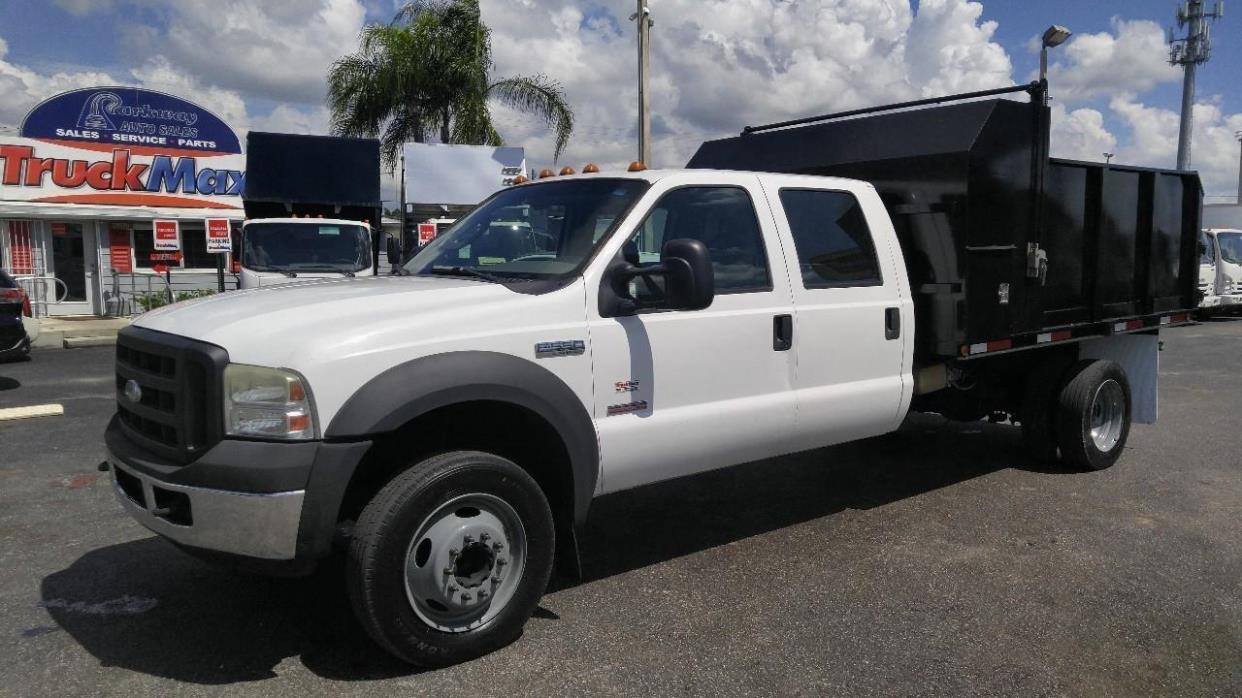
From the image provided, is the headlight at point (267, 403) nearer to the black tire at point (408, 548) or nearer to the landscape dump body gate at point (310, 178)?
the black tire at point (408, 548)

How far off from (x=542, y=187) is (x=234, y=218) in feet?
60.0

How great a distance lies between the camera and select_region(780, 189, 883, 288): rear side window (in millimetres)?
4805

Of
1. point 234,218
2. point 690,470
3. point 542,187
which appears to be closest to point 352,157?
point 234,218

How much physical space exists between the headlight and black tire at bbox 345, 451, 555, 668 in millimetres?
398

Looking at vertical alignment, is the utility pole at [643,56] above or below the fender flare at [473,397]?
above

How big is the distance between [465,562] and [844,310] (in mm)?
2408

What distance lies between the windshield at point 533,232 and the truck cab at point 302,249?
774 cm

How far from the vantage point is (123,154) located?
2014cm

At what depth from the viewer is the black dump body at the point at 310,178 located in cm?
Result: 1416


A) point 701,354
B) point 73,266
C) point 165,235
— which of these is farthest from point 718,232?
point 73,266

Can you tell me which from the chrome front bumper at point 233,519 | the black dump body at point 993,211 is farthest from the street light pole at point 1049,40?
the chrome front bumper at point 233,519

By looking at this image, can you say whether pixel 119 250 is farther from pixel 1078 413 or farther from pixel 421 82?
pixel 1078 413

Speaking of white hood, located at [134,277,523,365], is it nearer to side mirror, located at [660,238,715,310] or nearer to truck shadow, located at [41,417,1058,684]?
side mirror, located at [660,238,715,310]

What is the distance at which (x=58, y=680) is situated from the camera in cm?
340
